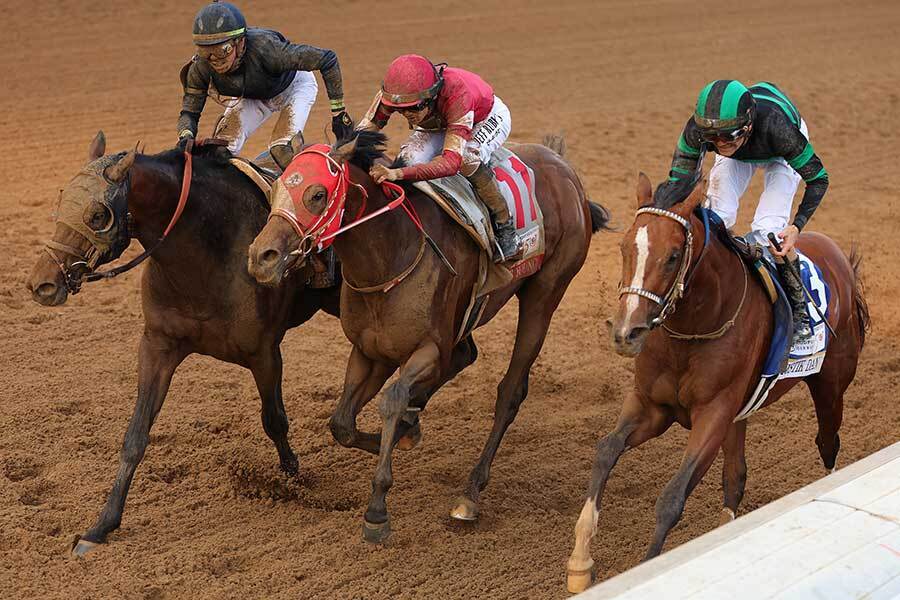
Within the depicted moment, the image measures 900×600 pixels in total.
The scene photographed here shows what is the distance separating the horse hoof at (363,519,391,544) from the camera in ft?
18.0

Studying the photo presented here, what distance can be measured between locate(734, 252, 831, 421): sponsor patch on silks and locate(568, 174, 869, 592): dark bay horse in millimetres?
50

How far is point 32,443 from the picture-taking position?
6.54 m

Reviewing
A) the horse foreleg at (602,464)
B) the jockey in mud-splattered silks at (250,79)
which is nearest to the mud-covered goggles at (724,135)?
the horse foreleg at (602,464)

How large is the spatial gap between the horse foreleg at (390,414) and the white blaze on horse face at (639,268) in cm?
130

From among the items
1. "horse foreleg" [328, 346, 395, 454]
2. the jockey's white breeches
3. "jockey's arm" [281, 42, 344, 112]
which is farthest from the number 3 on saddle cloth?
the jockey's white breeches

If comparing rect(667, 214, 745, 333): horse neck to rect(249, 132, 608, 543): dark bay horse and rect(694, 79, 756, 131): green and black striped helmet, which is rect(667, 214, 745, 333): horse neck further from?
rect(249, 132, 608, 543): dark bay horse

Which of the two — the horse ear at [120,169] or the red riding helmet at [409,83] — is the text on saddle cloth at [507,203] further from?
the horse ear at [120,169]

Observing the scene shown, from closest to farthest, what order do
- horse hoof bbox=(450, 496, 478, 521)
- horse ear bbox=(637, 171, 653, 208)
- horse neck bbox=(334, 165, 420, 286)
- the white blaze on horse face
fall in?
the white blaze on horse face
horse ear bbox=(637, 171, 653, 208)
horse neck bbox=(334, 165, 420, 286)
horse hoof bbox=(450, 496, 478, 521)

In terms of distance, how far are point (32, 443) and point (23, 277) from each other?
2790mm

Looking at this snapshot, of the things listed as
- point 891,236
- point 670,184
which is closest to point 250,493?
point 670,184

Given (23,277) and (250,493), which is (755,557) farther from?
(23,277)

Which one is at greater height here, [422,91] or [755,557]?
[422,91]

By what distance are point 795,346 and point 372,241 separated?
2.09m

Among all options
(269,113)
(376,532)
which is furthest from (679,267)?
(269,113)
